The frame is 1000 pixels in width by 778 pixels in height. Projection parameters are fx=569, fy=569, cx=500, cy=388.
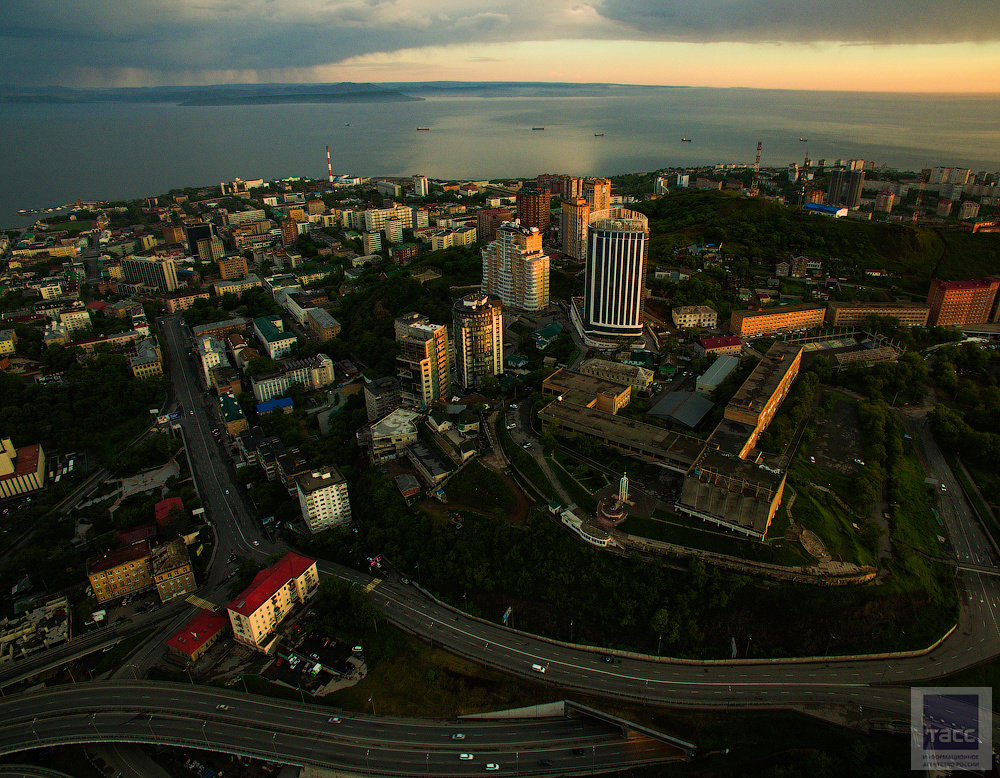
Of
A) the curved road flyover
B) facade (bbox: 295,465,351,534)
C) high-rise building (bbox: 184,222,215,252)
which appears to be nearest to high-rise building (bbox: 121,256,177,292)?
high-rise building (bbox: 184,222,215,252)

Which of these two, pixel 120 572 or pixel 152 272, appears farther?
pixel 152 272

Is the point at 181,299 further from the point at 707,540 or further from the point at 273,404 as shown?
the point at 707,540

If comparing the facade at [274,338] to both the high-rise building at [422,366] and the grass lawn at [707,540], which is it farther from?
the grass lawn at [707,540]

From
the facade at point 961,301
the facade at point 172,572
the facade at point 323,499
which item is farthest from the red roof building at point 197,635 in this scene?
the facade at point 961,301

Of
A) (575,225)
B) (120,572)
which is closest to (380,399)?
(120,572)

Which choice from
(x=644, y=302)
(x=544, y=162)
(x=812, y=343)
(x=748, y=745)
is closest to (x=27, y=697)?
(x=748, y=745)

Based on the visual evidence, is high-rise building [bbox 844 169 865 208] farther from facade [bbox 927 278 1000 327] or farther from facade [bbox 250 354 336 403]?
facade [bbox 250 354 336 403]

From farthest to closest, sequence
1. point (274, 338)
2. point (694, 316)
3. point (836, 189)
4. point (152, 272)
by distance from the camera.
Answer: point (836, 189)
point (152, 272)
point (274, 338)
point (694, 316)
